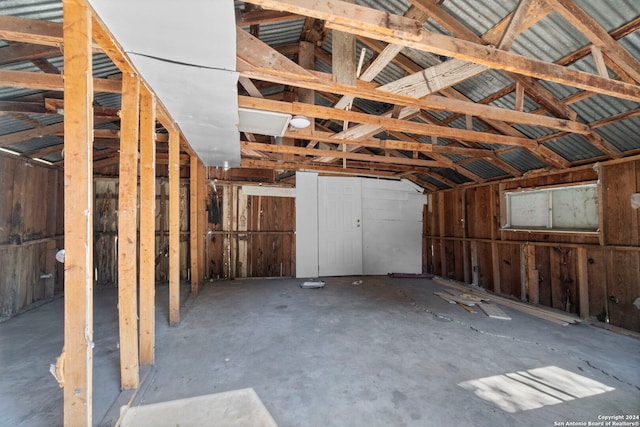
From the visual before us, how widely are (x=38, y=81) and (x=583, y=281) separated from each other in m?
6.84

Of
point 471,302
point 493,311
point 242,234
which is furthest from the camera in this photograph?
point 242,234

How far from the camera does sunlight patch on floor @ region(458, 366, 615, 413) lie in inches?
82.2

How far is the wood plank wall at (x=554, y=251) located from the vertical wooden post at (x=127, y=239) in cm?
560

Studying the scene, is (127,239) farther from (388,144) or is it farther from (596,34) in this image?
(596,34)

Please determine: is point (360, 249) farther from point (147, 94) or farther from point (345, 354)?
point (147, 94)

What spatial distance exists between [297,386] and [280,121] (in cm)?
276

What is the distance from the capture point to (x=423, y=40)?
179 centimetres

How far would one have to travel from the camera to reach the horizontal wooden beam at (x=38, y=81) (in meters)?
2.30

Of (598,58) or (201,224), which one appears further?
(201,224)

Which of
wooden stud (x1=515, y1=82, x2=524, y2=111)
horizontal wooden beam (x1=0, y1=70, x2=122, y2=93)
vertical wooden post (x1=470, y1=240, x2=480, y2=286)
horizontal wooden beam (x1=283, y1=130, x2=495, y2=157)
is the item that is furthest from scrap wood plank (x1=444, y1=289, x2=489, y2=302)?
horizontal wooden beam (x1=0, y1=70, x2=122, y2=93)

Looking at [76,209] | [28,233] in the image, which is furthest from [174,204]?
[28,233]

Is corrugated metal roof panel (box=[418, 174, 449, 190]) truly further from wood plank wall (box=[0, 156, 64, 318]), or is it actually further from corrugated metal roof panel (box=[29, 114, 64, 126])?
wood plank wall (box=[0, 156, 64, 318])

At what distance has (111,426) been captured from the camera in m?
1.78

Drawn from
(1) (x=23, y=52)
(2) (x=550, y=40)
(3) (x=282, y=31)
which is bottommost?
(1) (x=23, y=52)
